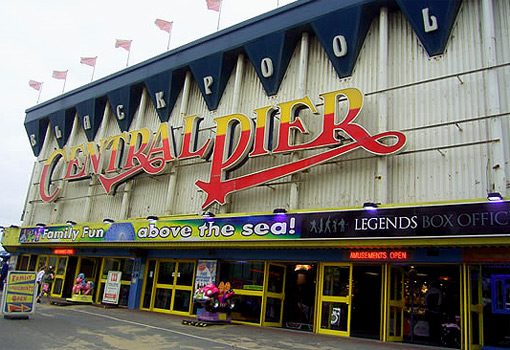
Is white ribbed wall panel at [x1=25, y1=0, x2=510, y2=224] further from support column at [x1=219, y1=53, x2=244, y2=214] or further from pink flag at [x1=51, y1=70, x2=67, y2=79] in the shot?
pink flag at [x1=51, y1=70, x2=67, y2=79]

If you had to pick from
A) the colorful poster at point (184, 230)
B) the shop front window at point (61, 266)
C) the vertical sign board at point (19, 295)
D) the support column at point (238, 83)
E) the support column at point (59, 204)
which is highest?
the support column at point (238, 83)

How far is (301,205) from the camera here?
16469mm

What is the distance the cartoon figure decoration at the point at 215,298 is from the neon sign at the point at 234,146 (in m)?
3.60

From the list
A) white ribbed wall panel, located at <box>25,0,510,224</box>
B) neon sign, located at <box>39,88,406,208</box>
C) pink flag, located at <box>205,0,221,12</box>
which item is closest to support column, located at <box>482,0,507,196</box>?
white ribbed wall panel, located at <box>25,0,510,224</box>

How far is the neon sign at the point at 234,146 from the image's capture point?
49.5 ft

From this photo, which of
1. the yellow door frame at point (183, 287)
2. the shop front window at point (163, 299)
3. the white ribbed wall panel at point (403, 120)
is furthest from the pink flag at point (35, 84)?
the yellow door frame at point (183, 287)

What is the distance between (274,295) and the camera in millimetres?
16766

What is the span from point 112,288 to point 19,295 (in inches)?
255

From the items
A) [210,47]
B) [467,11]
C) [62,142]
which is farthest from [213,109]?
[62,142]

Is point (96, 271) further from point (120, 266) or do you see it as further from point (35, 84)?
point (35, 84)

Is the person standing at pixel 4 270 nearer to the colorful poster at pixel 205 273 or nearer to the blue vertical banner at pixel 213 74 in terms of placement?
the colorful poster at pixel 205 273

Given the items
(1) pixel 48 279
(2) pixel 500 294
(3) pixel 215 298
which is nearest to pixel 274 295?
(3) pixel 215 298

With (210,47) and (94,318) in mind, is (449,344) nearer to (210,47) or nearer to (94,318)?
(94,318)

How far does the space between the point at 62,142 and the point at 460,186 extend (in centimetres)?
2405
